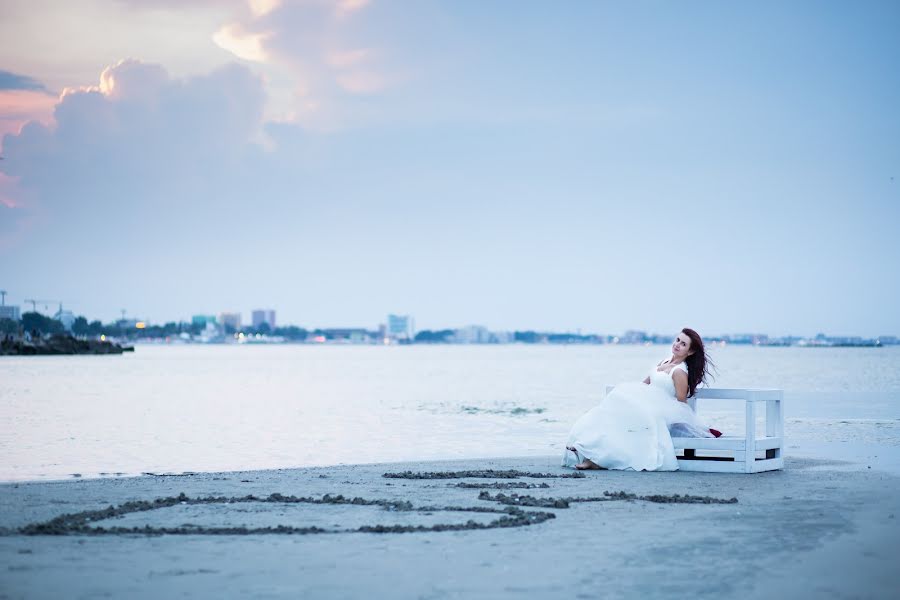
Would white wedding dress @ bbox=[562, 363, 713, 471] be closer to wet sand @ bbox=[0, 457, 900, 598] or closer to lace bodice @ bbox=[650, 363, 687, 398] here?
lace bodice @ bbox=[650, 363, 687, 398]

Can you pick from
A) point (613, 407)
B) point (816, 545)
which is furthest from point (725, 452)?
point (816, 545)

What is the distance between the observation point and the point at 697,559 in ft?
30.8

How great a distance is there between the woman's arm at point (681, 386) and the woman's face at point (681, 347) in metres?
0.26

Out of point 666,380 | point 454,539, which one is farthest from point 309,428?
point 454,539

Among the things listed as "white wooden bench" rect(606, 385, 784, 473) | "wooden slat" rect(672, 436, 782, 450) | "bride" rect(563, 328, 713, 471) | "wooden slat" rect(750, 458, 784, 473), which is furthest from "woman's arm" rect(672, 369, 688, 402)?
"wooden slat" rect(750, 458, 784, 473)

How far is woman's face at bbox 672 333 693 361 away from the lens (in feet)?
57.2

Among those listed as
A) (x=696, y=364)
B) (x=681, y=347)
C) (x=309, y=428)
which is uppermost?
(x=681, y=347)

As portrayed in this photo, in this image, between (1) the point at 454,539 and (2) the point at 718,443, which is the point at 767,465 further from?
(1) the point at 454,539

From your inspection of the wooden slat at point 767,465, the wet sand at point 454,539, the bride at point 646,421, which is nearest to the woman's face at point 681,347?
the bride at point 646,421

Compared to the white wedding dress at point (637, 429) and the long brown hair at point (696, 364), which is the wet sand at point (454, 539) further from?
the long brown hair at point (696, 364)

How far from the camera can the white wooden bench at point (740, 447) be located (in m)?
16.9

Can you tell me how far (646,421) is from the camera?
1723 cm

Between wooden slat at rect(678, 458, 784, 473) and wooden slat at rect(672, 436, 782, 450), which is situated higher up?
wooden slat at rect(672, 436, 782, 450)

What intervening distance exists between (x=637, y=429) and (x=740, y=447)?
1580 millimetres
